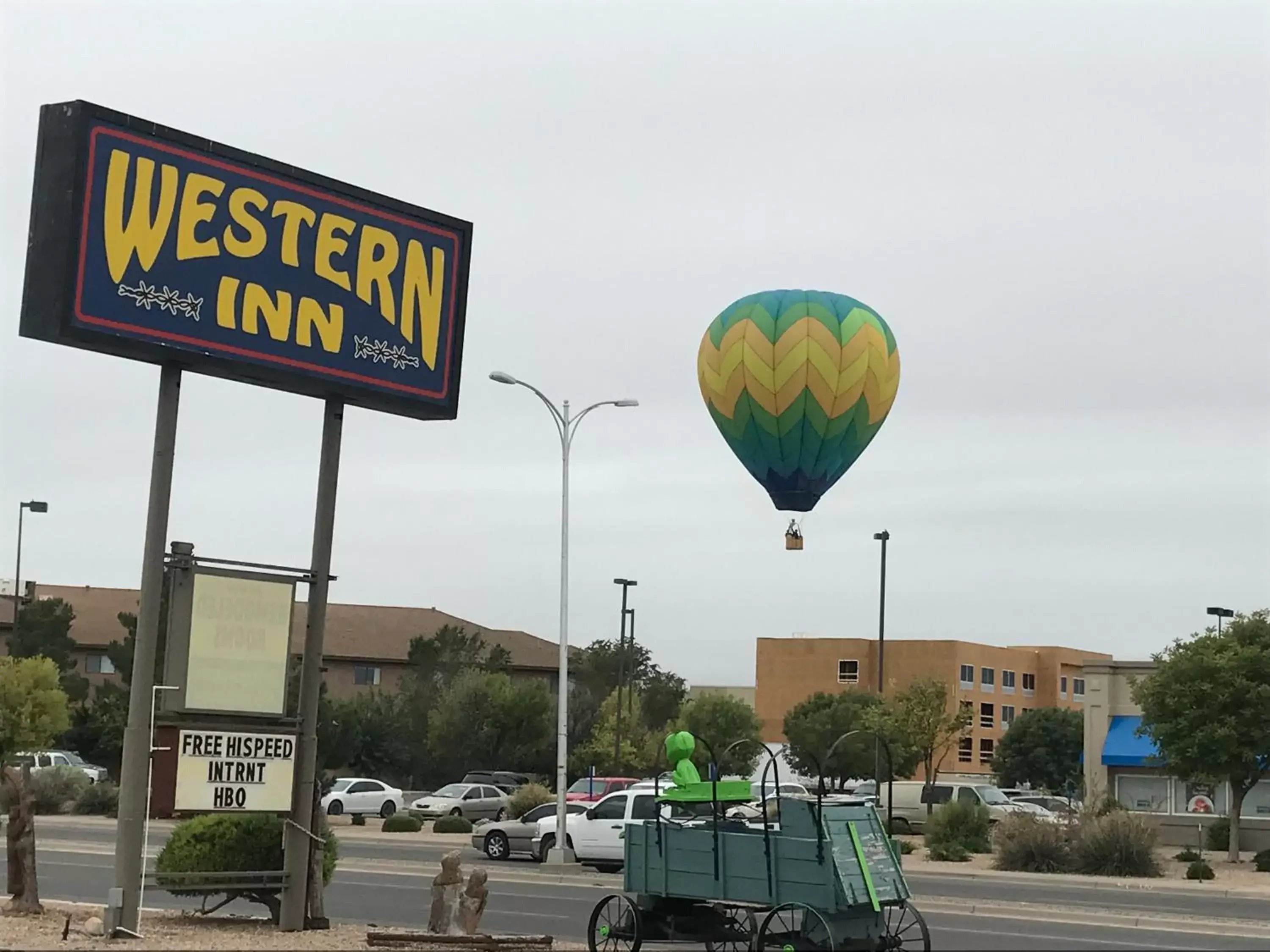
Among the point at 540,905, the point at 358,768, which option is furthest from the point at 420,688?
the point at 540,905

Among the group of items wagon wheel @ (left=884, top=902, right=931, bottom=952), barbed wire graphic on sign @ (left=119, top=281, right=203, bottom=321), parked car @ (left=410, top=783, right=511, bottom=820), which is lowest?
parked car @ (left=410, top=783, right=511, bottom=820)

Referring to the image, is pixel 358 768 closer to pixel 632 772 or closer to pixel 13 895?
pixel 632 772

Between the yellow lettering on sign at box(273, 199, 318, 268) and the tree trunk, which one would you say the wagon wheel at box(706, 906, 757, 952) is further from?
the tree trunk

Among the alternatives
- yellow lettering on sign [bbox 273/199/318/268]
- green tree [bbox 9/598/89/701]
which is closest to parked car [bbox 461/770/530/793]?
green tree [bbox 9/598/89/701]

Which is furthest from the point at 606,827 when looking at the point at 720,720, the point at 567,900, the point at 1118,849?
the point at 720,720

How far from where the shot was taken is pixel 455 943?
15.8 meters

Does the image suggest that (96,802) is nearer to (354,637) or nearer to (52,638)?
(52,638)

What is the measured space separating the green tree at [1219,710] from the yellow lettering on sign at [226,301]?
27909mm

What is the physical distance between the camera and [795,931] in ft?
44.1

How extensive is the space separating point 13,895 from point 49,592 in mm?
80605

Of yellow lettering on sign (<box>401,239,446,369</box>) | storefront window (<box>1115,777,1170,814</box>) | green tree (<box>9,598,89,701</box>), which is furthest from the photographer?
green tree (<box>9,598,89,701</box>)

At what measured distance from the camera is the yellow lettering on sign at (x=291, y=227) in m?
16.6

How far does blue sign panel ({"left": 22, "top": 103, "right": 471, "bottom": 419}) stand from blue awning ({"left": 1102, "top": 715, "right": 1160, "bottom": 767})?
3341cm

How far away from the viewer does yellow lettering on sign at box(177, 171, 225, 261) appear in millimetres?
15719
